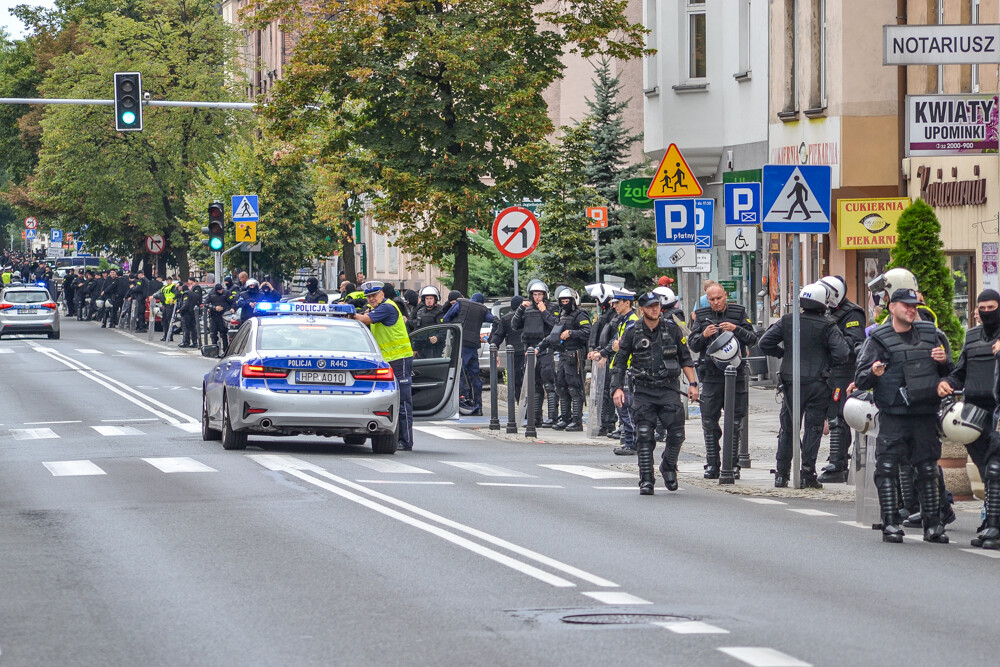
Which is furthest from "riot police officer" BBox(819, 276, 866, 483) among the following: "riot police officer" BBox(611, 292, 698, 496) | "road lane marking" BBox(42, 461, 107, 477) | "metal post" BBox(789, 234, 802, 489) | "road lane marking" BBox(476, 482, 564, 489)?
"road lane marking" BBox(42, 461, 107, 477)

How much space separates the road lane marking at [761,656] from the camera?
7.72m

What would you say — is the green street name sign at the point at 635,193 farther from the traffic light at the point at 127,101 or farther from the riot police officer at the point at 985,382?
the traffic light at the point at 127,101

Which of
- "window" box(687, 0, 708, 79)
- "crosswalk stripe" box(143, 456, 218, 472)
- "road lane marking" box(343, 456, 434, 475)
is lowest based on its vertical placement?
"road lane marking" box(343, 456, 434, 475)

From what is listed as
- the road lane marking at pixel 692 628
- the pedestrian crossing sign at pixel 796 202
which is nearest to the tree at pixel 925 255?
the pedestrian crossing sign at pixel 796 202

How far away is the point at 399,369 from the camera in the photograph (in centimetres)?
2036

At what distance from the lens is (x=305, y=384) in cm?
1880

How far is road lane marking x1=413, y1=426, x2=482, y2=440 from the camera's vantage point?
2281cm

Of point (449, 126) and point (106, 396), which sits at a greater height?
point (449, 126)

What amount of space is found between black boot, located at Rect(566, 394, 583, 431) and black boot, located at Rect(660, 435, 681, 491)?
7.95m

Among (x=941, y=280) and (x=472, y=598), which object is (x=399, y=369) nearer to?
(x=941, y=280)

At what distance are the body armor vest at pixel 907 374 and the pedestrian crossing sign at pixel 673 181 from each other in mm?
8781

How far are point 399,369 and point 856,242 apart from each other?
21.1 feet

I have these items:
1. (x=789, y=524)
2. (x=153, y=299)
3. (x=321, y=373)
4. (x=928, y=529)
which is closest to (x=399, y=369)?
(x=321, y=373)

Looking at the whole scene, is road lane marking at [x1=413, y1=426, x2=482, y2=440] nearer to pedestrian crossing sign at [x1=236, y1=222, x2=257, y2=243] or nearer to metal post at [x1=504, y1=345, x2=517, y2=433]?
metal post at [x1=504, y1=345, x2=517, y2=433]
